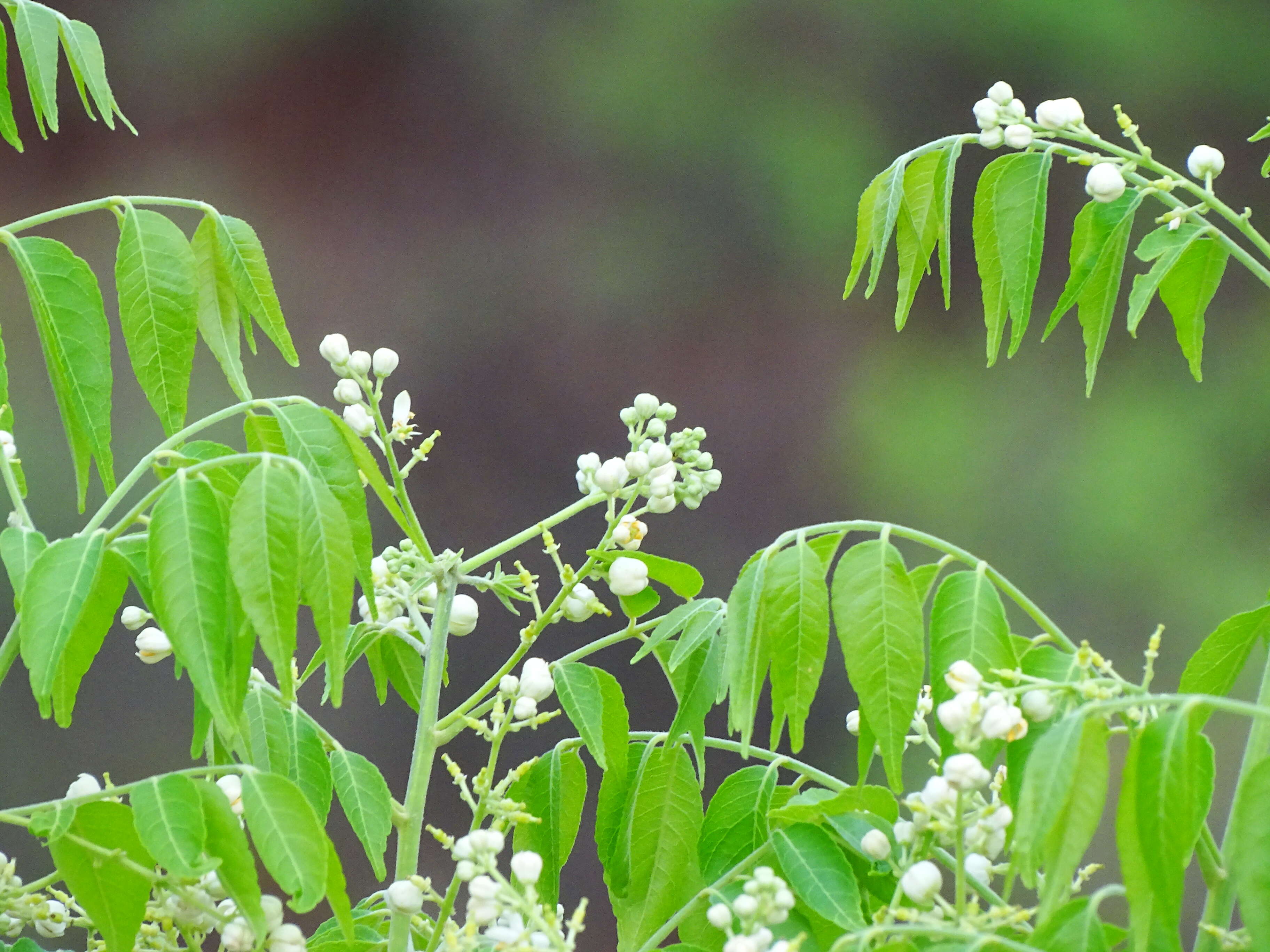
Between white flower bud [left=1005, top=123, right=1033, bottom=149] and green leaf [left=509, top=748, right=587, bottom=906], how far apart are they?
0.27 metres

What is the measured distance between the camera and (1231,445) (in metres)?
1.48

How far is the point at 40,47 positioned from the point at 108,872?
0.30 metres

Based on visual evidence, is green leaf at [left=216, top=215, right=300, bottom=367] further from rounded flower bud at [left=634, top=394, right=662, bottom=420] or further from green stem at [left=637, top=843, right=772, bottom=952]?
green stem at [left=637, top=843, right=772, bottom=952]

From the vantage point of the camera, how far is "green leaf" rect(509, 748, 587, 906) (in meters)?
0.43

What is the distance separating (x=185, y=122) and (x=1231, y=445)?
1393 millimetres

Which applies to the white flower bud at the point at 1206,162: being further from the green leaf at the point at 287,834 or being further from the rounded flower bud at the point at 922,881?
the green leaf at the point at 287,834

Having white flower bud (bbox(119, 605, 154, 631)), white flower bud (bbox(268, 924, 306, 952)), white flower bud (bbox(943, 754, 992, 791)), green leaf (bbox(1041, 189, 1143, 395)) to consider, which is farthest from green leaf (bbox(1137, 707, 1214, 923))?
white flower bud (bbox(119, 605, 154, 631))

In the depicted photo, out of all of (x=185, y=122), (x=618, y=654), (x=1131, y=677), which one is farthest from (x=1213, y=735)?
(x=185, y=122)

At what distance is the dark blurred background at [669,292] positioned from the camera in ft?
4.37

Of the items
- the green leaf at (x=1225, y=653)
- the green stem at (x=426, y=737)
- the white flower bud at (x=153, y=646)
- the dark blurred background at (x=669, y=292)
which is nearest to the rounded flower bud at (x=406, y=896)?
the green stem at (x=426, y=737)

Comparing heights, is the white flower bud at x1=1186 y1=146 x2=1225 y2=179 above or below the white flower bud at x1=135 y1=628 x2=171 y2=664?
above

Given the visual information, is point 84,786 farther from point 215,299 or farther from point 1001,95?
point 1001,95

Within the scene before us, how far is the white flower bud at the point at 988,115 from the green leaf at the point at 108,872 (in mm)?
355

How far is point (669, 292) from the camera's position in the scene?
144cm
